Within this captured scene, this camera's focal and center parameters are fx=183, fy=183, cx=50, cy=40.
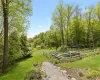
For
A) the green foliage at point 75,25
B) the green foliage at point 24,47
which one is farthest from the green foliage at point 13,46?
the green foliage at point 75,25

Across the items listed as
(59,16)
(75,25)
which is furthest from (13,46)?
(75,25)

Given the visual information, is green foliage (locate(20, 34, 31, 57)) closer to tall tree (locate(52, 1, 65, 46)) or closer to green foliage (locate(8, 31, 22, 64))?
green foliage (locate(8, 31, 22, 64))

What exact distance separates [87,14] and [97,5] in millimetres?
3847

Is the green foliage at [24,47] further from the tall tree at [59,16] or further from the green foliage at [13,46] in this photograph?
the tall tree at [59,16]

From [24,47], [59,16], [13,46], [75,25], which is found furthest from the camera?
[75,25]

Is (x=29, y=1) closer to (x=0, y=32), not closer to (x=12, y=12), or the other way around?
(x=12, y=12)

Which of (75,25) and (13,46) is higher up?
(75,25)

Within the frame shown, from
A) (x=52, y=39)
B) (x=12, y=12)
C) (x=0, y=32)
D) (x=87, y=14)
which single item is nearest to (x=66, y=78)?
(x=12, y=12)

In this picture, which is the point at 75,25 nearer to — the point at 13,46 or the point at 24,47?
the point at 24,47

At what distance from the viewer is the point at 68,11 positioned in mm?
51844

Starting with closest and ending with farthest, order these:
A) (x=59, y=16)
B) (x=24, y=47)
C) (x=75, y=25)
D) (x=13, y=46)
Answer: (x=13, y=46) → (x=24, y=47) → (x=59, y=16) → (x=75, y=25)

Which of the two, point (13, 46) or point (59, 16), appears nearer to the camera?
point (13, 46)

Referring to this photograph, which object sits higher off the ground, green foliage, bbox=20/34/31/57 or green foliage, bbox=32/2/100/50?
green foliage, bbox=32/2/100/50

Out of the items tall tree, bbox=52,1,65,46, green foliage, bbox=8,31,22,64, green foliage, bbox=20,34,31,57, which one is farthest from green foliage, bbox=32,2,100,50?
green foliage, bbox=8,31,22,64
